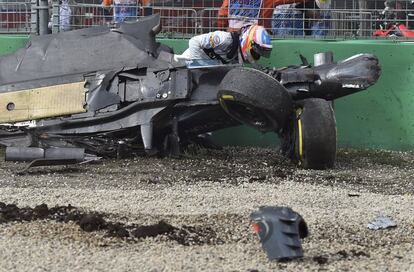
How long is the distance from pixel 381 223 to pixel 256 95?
7.97ft

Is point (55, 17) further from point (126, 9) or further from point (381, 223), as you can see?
point (381, 223)

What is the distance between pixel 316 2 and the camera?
33.8 ft

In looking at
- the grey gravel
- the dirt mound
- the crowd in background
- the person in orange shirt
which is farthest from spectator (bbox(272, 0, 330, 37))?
the dirt mound

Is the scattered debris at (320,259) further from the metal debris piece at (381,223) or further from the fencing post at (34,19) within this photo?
the fencing post at (34,19)

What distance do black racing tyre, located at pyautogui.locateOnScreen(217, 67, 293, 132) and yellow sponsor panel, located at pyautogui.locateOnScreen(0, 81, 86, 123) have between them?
1740 mm

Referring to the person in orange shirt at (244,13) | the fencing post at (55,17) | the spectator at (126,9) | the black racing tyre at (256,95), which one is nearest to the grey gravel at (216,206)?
the black racing tyre at (256,95)

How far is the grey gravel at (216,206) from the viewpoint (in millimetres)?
4930

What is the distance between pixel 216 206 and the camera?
251 inches

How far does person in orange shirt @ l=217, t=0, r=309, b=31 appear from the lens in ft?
33.0

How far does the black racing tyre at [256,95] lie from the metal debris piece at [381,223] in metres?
2.28

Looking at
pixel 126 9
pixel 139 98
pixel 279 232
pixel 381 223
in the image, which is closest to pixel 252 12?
pixel 126 9

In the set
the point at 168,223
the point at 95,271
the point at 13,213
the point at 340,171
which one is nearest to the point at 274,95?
the point at 340,171

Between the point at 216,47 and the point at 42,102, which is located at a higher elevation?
the point at 216,47

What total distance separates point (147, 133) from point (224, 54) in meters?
1.42
